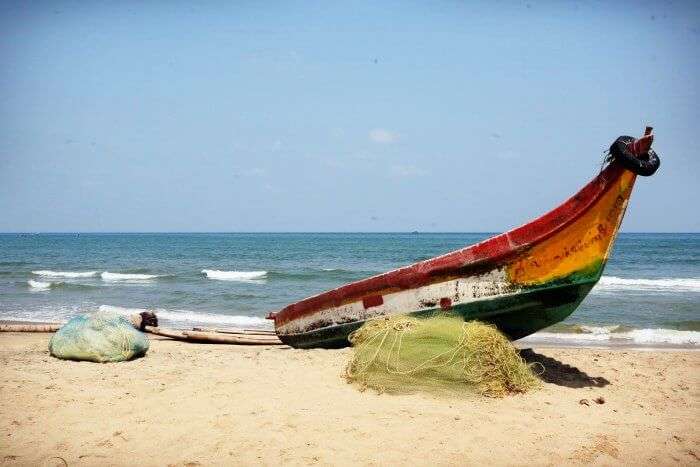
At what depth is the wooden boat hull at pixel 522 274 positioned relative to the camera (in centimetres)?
559

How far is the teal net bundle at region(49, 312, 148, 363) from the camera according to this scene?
6.61m

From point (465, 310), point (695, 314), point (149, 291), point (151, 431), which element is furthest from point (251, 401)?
point (149, 291)

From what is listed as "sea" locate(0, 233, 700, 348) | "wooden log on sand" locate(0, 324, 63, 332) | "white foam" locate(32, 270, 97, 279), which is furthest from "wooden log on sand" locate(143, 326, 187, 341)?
"white foam" locate(32, 270, 97, 279)

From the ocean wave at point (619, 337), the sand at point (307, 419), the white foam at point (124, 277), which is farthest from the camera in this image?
the white foam at point (124, 277)

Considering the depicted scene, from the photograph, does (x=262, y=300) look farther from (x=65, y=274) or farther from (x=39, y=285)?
(x=65, y=274)

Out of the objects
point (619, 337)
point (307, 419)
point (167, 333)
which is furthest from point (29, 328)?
point (619, 337)

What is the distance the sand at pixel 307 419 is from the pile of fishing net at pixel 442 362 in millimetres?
173

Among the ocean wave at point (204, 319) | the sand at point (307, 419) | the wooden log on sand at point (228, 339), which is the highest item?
the ocean wave at point (204, 319)

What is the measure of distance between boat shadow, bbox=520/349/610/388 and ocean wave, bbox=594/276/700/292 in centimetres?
1329

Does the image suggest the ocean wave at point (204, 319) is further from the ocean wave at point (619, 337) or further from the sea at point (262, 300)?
the ocean wave at point (619, 337)

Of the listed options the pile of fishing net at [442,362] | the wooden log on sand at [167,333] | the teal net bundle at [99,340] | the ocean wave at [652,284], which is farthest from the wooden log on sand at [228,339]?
the ocean wave at [652,284]

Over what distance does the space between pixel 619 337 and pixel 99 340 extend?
9.46m

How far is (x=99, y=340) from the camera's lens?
667cm

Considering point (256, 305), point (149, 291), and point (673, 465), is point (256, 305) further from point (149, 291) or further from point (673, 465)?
point (673, 465)
